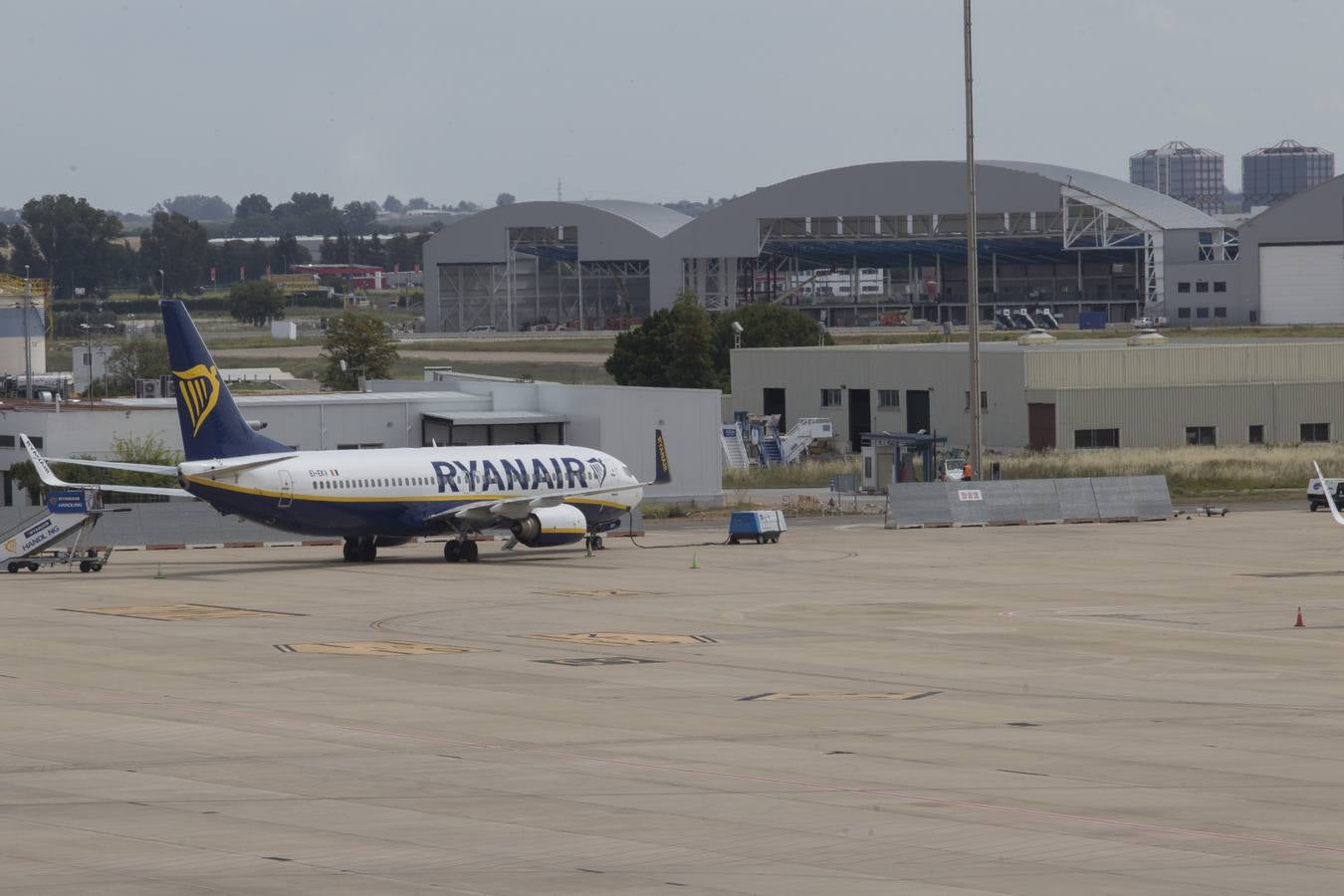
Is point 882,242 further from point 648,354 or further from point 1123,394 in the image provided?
point 1123,394

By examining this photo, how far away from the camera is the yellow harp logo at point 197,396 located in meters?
50.7

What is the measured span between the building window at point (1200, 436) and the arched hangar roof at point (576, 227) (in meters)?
86.4

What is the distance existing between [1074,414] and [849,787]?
72531mm

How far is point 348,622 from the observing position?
40250 millimetres

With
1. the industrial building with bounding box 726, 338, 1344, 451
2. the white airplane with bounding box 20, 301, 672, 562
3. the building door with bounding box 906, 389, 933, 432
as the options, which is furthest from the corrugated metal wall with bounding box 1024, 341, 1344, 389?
the white airplane with bounding box 20, 301, 672, 562

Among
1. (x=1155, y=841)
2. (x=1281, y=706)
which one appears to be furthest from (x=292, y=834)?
(x=1281, y=706)

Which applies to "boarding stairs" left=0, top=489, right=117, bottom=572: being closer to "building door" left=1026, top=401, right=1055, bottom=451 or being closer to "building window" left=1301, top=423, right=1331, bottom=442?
"building door" left=1026, top=401, right=1055, bottom=451

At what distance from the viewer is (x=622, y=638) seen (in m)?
37.4

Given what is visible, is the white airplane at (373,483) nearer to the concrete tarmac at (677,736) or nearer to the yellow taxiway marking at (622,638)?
the concrete tarmac at (677,736)

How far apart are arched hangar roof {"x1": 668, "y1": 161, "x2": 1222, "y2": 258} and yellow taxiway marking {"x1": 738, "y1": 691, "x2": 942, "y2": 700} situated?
12670 centimetres

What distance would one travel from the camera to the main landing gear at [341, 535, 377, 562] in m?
55.7

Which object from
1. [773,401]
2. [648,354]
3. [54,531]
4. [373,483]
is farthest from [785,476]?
[54,531]

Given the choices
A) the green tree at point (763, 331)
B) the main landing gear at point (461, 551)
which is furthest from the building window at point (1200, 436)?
the main landing gear at point (461, 551)

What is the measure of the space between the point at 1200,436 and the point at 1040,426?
8.79 m
